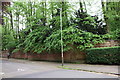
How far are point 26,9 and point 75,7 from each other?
32.1 ft

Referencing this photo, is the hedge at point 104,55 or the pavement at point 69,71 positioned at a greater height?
the hedge at point 104,55

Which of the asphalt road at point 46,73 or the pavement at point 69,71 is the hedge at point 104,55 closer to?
the pavement at point 69,71

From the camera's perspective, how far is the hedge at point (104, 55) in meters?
13.1

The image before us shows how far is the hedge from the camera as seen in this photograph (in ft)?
42.9

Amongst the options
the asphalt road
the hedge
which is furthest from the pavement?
the hedge

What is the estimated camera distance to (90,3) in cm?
1984

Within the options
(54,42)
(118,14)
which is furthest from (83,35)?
(118,14)

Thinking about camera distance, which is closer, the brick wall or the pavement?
the pavement

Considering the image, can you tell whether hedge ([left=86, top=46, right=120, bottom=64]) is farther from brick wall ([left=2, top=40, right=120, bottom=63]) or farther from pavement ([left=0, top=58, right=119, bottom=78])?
brick wall ([left=2, top=40, right=120, bottom=63])

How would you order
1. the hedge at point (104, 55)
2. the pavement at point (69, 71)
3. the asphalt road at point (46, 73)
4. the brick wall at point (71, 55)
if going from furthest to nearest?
the brick wall at point (71, 55) → the hedge at point (104, 55) → the pavement at point (69, 71) → the asphalt road at point (46, 73)

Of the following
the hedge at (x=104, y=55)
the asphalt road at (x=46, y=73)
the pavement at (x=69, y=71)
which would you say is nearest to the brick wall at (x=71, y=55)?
the hedge at (x=104, y=55)

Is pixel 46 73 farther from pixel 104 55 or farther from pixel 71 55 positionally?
pixel 71 55

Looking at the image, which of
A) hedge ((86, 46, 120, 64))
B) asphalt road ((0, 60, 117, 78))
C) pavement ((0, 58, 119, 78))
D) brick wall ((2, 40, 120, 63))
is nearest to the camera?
asphalt road ((0, 60, 117, 78))

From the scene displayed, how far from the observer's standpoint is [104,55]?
541 inches
